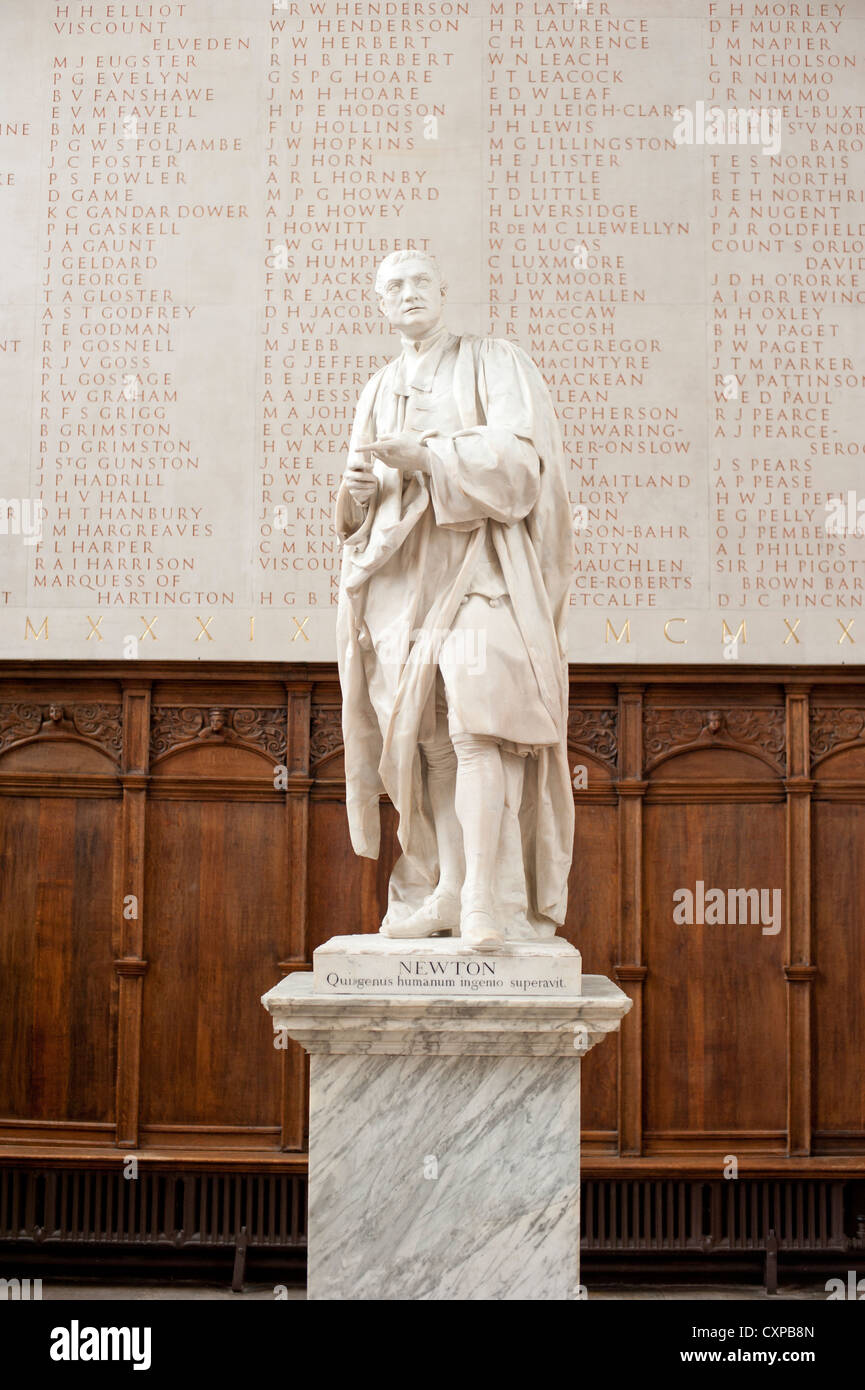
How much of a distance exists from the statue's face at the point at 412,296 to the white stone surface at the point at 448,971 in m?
1.65

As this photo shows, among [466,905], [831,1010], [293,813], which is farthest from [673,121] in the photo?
[466,905]

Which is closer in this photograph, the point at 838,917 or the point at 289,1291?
the point at 289,1291

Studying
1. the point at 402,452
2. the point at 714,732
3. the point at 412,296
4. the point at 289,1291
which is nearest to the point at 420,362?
the point at 412,296

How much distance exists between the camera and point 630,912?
625 cm

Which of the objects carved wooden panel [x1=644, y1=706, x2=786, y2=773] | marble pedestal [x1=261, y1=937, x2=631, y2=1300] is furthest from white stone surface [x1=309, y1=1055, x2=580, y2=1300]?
carved wooden panel [x1=644, y1=706, x2=786, y2=773]

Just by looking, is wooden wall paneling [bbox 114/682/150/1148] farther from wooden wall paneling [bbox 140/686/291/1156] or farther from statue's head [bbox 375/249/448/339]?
statue's head [bbox 375/249/448/339]

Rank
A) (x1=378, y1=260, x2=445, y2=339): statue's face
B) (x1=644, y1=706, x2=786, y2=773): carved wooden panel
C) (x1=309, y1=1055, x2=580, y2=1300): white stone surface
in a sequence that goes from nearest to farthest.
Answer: (x1=309, y1=1055, x2=580, y2=1300): white stone surface, (x1=378, y1=260, x2=445, y2=339): statue's face, (x1=644, y1=706, x2=786, y2=773): carved wooden panel

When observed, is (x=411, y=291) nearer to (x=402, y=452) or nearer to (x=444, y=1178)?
(x=402, y=452)

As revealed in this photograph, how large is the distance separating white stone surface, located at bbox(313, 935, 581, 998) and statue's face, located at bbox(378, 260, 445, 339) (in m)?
1.65

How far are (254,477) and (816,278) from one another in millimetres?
2781

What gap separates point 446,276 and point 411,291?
9.92 ft

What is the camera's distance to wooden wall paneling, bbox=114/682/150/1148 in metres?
6.20

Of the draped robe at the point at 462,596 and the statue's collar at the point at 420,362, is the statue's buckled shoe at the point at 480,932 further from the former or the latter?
the statue's collar at the point at 420,362
